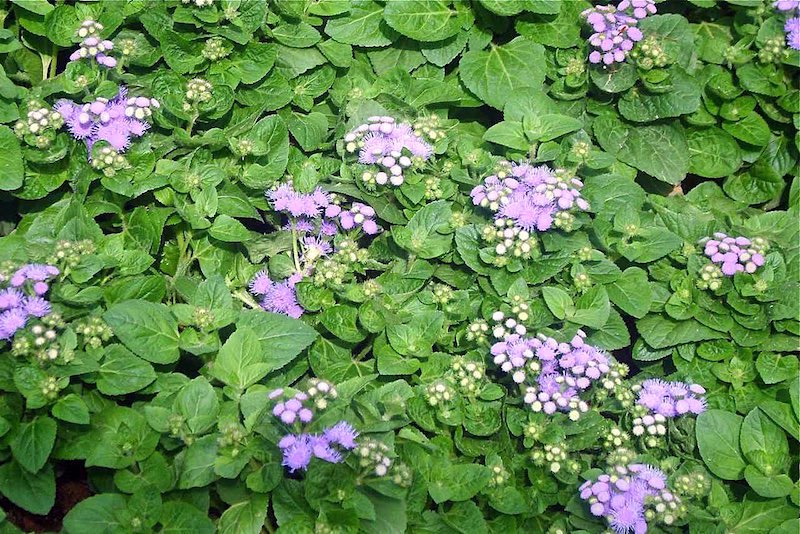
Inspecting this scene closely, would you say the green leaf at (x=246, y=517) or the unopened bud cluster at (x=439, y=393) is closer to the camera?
the green leaf at (x=246, y=517)

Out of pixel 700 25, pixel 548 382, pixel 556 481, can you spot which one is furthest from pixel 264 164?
pixel 700 25

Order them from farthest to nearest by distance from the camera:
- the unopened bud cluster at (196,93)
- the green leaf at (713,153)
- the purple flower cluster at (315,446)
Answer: the green leaf at (713,153) < the unopened bud cluster at (196,93) < the purple flower cluster at (315,446)

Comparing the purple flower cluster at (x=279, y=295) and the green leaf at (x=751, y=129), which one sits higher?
the green leaf at (x=751, y=129)

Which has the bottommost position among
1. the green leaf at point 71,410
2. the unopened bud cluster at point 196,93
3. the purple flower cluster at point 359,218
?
the green leaf at point 71,410

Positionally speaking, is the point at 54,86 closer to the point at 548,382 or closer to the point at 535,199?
the point at 535,199

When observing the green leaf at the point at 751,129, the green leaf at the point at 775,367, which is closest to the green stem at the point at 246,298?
the green leaf at the point at 775,367

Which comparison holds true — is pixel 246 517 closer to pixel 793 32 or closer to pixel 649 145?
pixel 649 145

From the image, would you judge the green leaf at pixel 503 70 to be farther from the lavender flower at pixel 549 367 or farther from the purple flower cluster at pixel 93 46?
the purple flower cluster at pixel 93 46

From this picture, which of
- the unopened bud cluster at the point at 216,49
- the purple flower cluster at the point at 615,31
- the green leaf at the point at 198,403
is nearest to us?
the green leaf at the point at 198,403
